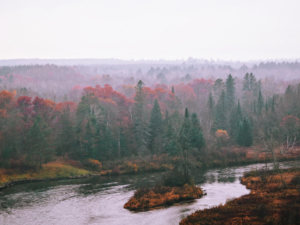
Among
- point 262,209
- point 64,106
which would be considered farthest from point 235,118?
point 262,209

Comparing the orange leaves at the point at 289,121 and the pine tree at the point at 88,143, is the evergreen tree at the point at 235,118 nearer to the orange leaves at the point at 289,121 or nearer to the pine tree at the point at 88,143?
the orange leaves at the point at 289,121

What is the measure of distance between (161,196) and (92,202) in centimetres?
885

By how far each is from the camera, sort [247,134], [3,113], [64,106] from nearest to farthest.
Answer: [3,113]
[247,134]
[64,106]

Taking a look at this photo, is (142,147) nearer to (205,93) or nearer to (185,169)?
(185,169)

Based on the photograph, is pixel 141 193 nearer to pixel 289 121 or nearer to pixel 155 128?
pixel 155 128

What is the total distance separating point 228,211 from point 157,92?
9711 cm

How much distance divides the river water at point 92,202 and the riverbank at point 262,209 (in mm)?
2652

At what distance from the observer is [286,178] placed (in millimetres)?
40750

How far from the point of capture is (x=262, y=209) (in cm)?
2686

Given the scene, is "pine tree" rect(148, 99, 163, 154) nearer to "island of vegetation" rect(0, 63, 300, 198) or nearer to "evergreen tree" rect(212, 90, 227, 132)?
"island of vegetation" rect(0, 63, 300, 198)

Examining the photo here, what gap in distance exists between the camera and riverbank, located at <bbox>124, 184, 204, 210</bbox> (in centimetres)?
3450

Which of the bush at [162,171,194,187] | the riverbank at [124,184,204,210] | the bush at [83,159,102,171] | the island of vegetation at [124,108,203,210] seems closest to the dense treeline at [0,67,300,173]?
the bush at [83,159,102,171]

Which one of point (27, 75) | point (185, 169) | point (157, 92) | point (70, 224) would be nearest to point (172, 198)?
point (185, 169)

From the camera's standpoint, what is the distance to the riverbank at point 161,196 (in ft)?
113
